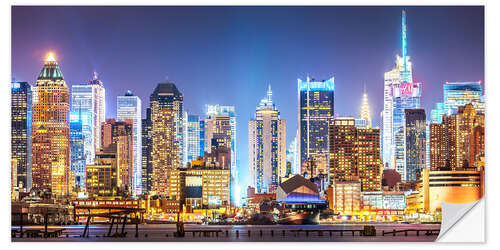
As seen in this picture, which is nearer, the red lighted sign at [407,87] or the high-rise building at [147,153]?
the red lighted sign at [407,87]

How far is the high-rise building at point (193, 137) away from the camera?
32750mm

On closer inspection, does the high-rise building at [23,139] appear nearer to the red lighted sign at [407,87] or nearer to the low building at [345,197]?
the red lighted sign at [407,87]

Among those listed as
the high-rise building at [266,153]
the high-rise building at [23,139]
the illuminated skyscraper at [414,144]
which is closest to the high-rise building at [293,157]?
the high-rise building at [266,153]

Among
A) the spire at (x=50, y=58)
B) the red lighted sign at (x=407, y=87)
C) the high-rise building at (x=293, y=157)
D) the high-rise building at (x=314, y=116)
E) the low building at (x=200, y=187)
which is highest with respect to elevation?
the spire at (x=50, y=58)

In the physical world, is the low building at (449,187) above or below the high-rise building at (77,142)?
below

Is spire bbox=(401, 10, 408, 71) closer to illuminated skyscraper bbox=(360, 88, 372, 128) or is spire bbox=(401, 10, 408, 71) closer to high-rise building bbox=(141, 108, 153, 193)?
illuminated skyscraper bbox=(360, 88, 372, 128)

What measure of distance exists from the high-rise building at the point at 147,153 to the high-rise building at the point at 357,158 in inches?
322

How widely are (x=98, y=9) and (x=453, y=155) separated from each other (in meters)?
16.4

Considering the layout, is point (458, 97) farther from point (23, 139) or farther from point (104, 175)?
point (104, 175)

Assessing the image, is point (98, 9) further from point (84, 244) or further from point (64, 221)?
point (64, 221)

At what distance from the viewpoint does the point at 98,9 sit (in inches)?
800

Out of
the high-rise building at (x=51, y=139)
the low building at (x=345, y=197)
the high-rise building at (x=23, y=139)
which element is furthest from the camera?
the low building at (x=345, y=197)

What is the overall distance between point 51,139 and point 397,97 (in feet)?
44.3
